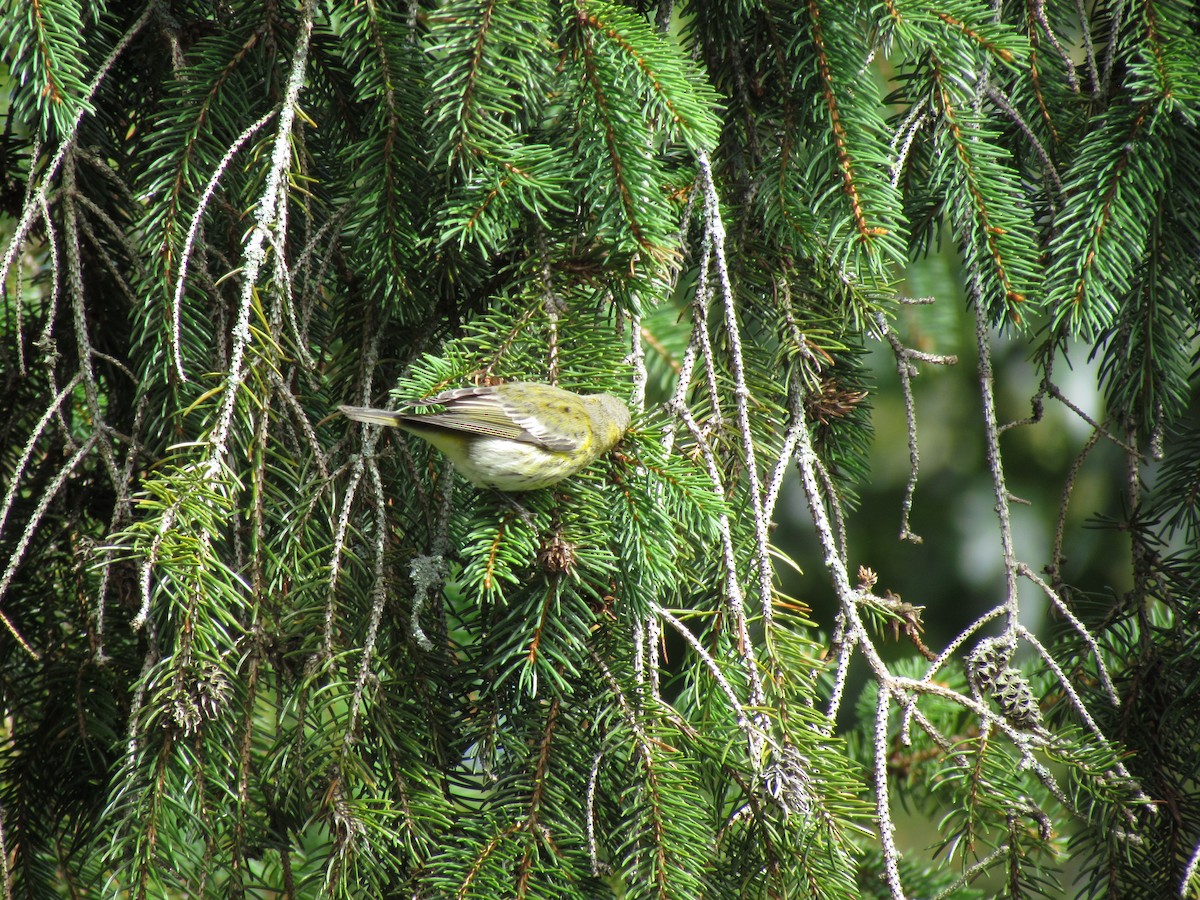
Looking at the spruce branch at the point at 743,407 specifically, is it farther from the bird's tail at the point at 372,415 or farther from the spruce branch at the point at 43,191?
the spruce branch at the point at 43,191

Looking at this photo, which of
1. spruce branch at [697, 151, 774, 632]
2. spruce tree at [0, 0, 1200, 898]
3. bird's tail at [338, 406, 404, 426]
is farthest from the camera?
bird's tail at [338, 406, 404, 426]

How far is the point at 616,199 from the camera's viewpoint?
1642 millimetres

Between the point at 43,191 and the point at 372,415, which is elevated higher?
the point at 43,191

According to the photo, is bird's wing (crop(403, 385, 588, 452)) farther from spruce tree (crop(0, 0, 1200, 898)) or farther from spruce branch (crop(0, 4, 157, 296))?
spruce branch (crop(0, 4, 157, 296))

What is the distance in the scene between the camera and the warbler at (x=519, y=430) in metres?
1.73

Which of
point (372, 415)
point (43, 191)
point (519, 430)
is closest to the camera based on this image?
point (43, 191)

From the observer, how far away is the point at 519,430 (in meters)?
1.83

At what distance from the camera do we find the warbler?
5.67ft

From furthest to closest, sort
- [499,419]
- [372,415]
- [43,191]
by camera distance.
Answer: [499,419] → [372,415] → [43,191]

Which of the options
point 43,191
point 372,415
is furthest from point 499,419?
point 43,191

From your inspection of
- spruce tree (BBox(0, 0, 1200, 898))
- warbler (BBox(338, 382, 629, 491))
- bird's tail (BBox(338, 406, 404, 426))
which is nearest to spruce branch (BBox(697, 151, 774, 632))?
spruce tree (BBox(0, 0, 1200, 898))

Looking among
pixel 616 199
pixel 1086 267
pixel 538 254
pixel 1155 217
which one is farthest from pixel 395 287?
Result: pixel 1155 217

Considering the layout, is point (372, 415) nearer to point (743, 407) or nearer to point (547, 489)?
point (547, 489)

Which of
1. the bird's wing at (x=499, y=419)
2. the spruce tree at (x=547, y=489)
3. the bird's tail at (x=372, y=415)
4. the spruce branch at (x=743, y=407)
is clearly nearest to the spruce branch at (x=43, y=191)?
the spruce tree at (x=547, y=489)
